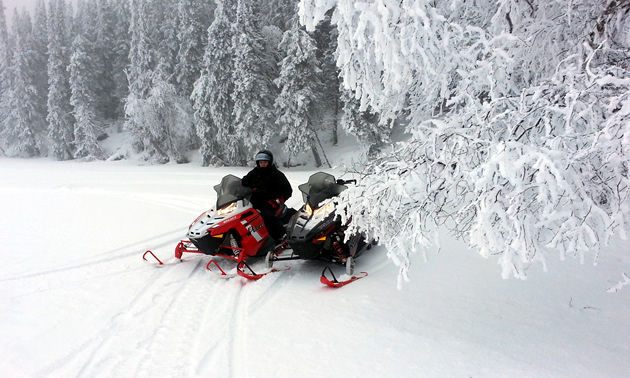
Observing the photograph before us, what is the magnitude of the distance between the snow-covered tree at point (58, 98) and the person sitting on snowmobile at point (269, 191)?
38042 mm

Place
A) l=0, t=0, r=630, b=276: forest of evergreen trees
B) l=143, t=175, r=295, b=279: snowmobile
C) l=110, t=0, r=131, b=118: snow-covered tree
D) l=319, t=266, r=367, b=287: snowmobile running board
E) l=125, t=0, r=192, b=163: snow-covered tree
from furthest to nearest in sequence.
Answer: l=110, t=0, r=131, b=118: snow-covered tree → l=125, t=0, r=192, b=163: snow-covered tree → l=143, t=175, r=295, b=279: snowmobile → l=319, t=266, r=367, b=287: snowmobile running board → l=0, t=0, r=630, b=276: forest of evergreen trees

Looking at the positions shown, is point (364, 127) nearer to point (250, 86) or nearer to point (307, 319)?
point (250, 86)

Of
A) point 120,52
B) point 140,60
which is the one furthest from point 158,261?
point 120,52

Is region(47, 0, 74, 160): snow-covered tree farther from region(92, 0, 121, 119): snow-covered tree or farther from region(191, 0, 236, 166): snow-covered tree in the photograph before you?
region(191, 0, 236, 166): snow-covered tree

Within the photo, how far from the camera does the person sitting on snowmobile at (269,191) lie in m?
6.32

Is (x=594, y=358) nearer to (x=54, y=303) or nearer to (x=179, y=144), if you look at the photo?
(x=54, y=303)

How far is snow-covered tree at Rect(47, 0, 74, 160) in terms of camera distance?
36.2 metres

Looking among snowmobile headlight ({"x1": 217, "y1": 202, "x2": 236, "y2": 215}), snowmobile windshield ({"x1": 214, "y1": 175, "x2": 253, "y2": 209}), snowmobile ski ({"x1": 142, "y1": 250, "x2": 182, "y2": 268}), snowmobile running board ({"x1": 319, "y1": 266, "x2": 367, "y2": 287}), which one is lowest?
snowmobile ski ({"x1": 142, "y1": 250, "x2": 182, "y2": 268})

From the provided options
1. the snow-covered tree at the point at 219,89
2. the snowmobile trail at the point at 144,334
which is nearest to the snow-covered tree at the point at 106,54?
Result: the snow-covered tree at the point at 219,89

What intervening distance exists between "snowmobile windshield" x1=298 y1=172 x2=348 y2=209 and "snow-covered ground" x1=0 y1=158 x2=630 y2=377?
1059mm

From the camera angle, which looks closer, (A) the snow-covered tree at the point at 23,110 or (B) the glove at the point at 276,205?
(B) the glove at the point at 276,205

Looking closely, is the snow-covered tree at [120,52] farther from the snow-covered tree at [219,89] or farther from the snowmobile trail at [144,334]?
the snowmobile trail at [144,334]

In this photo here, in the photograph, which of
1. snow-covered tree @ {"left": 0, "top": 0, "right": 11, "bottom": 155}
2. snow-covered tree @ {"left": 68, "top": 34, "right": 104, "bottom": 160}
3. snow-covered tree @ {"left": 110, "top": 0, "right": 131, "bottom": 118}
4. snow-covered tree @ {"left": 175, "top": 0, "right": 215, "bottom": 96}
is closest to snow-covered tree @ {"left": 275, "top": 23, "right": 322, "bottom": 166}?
snow-covered tree @ {"left": 175, "top": 0, "right": 215, "bottom": 96}

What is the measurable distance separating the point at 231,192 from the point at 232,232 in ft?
2.31
